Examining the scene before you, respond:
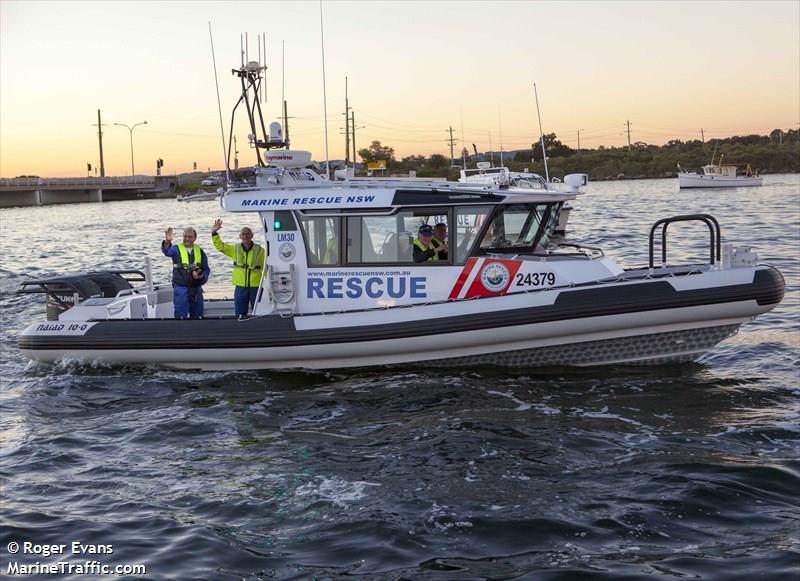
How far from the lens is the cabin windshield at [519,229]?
31.1 ft

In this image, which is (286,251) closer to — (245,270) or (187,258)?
(245,270)

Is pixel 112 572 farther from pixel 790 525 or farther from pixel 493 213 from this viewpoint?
pixel 493 213

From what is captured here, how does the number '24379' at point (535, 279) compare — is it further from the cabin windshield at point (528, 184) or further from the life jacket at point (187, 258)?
the life jacket at point (187, 258)

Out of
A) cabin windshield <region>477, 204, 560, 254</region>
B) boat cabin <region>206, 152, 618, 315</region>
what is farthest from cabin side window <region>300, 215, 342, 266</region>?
cabin windshield <region>477, 204, 560, 254</region>

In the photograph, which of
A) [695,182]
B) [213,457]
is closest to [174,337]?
[213,457]

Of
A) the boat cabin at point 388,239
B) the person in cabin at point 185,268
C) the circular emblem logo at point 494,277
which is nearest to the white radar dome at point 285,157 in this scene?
the boat cabin at point 388,239

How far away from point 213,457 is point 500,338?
3302 mm

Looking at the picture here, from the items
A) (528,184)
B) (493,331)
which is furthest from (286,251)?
(528,184)

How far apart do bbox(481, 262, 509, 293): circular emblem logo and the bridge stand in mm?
77885

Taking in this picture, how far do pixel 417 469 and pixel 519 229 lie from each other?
11.9 feet

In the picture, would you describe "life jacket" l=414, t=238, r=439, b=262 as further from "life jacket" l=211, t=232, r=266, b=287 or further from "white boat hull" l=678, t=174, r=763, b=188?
"white boat hull" l=678, t=174, r=763, b=188

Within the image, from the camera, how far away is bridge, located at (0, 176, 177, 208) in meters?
81.1

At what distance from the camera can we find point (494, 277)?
9.40m

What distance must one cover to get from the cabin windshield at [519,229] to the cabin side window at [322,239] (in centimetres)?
165
